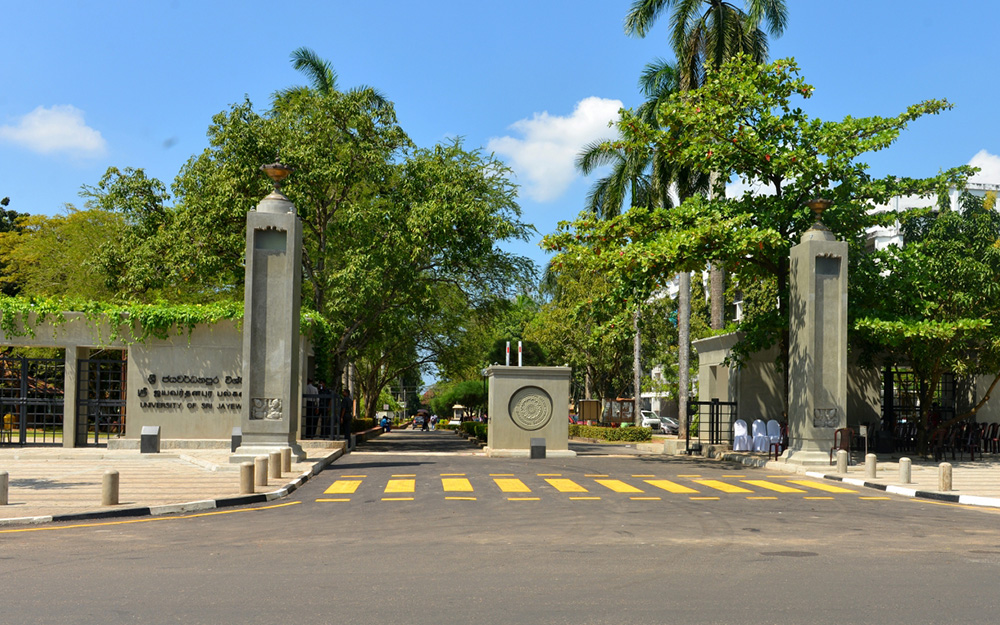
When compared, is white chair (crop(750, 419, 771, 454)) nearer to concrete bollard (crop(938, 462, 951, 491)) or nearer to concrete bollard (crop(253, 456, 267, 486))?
concrete bollard (crop(938, 462, 951, 491))

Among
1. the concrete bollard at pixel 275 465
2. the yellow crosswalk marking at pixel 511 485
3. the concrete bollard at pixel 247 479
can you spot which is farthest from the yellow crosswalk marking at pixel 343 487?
the yellow crosswalk marking at pixel 511 485

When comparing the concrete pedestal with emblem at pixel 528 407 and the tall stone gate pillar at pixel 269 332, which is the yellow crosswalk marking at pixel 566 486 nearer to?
the tall stone gate pillar at pixel 269 332

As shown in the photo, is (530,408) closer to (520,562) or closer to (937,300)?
(937,300)

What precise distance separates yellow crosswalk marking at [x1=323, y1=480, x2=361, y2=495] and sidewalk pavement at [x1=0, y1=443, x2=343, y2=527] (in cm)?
67

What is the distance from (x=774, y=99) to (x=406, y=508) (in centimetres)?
1600

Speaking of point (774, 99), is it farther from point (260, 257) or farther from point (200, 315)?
point (200, 315)

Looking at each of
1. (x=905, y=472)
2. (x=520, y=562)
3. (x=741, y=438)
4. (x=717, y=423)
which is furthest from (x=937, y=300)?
(x=520, y=562)

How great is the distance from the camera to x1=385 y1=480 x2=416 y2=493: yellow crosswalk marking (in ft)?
54.5

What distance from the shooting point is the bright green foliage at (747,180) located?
77.1 ft

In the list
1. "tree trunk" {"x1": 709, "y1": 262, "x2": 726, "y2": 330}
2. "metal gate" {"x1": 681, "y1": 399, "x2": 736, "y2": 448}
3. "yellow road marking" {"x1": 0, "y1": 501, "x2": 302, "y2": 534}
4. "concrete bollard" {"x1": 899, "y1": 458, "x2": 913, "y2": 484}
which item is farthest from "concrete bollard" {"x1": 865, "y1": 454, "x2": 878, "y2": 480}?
"tree trunk" {"x1": 709, "y1": 262, "x2": 726, "y2": 330}

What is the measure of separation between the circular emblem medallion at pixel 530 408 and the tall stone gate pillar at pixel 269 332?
27.9ft

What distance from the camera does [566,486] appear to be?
17781 mm

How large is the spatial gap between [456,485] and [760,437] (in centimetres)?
1313

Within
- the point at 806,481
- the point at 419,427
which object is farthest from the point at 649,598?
the point at 419,427
